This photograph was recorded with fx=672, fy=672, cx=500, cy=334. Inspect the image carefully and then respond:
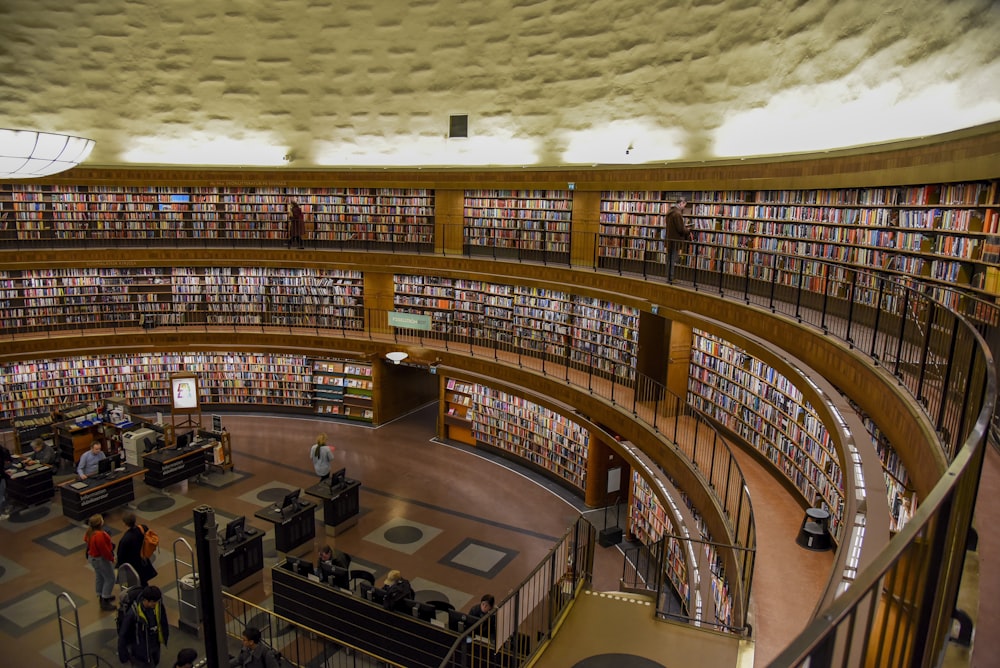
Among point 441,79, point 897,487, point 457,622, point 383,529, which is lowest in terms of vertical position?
point 383,529

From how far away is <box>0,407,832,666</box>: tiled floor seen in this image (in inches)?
287

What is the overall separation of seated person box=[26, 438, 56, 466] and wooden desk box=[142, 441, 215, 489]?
1436 mm

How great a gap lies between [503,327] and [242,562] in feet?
22.2

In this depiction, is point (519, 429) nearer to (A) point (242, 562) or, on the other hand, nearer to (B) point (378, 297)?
(B) point (378, 297)

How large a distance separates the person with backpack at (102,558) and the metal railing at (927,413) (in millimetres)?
7706

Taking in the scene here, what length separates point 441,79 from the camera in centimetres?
1255

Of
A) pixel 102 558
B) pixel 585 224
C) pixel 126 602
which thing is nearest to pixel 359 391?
pixel 585 224

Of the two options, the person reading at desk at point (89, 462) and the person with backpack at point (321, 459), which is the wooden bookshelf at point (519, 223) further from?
the person reading at desk at point (89, 462)

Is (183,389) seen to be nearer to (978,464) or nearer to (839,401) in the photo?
(839,401)

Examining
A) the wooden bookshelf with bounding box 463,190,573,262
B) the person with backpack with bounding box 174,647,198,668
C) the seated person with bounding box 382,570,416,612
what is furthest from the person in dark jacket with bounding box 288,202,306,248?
the person with backpack with bounding box 174,647,198,668

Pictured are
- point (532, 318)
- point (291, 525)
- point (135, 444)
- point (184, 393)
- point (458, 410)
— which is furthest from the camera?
point (458, 410)

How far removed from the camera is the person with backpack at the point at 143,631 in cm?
662

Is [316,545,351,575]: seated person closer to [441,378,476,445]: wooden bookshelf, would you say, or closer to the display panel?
[441,378,476,445]: wooden bookshelf

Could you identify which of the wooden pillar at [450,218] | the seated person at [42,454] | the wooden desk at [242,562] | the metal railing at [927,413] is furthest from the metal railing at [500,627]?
the wooden pillar at [450,218]
